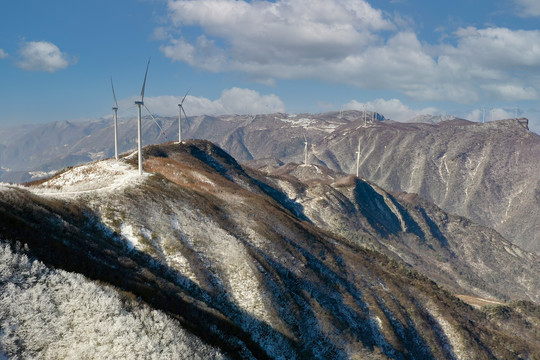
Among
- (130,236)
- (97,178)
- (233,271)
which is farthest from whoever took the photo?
(97,178)

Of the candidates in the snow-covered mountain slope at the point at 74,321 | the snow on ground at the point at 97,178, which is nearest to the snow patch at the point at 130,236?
the snow on ground at the point at 97,178

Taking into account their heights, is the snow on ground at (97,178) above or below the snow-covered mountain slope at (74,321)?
above

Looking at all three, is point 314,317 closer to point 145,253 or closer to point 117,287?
point 145,253

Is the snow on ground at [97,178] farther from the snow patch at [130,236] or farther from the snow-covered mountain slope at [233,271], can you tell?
the snow patch at [130,236]

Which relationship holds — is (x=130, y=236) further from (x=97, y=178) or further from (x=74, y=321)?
(x=97, y=178)

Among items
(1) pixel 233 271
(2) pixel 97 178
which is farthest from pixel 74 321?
(2) pixel 97 178

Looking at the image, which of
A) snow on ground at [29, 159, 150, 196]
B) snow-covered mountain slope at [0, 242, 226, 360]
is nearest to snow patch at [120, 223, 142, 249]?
snow on ground at [29, 159, 150, 196]
